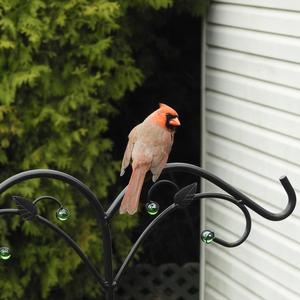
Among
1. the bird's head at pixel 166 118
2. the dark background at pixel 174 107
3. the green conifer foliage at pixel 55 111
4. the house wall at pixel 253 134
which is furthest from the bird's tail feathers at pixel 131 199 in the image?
the dark background at pixel 174 107

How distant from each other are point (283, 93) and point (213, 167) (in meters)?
1.07

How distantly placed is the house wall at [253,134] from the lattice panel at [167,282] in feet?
1.83

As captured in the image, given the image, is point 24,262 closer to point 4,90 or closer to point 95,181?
point 95,181

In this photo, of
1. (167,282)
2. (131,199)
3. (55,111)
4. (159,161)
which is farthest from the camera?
(167,282)

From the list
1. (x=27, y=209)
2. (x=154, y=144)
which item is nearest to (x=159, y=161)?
(x=154, y=144)

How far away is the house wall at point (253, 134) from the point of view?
383cm

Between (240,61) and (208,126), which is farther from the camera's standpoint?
(208,126)

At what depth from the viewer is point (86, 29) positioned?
4469 millimetres

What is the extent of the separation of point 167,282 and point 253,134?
5.91ft

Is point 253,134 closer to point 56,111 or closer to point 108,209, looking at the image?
point 56,111

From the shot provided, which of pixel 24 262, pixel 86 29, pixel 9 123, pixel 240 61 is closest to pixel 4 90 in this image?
pixel 9 123

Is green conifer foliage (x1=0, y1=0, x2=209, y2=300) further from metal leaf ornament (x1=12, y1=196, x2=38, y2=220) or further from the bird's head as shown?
metal leaf ornament (x1=12, y1=196, x2=38, y2=220)

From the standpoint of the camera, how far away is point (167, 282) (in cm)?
568

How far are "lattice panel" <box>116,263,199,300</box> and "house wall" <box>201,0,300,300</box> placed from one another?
56cm
